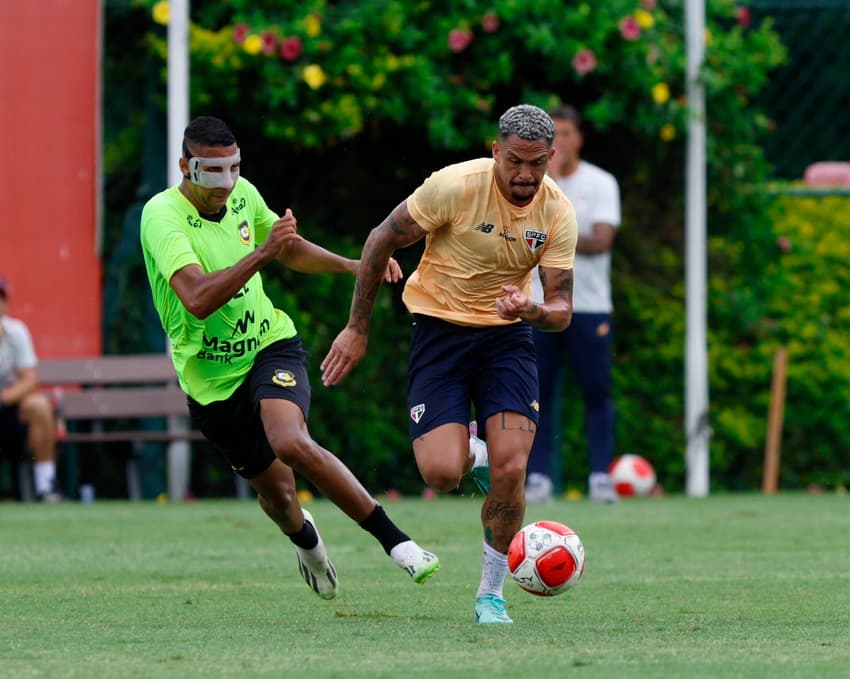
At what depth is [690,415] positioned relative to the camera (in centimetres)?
1431

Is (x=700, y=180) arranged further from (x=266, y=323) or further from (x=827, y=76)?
(x=266, y=323)

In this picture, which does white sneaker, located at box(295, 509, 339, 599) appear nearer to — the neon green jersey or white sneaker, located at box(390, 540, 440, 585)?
white sneaker, located at box(390, 540, 440, 585)

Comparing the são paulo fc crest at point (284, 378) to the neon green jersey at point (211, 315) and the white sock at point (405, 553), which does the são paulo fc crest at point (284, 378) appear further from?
the white sock at point (405, 553)

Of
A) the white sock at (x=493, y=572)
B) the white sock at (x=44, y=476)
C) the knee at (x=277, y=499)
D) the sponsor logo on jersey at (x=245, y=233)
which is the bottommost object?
the white sock at (x=44, y=476)

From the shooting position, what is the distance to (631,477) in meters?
13.8

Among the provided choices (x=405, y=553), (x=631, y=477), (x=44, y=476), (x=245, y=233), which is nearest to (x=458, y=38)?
(x=631, y=477)

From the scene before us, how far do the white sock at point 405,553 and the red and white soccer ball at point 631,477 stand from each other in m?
6.56

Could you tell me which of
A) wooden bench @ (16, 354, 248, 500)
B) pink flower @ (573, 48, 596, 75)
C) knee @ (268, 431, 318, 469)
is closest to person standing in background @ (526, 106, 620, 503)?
pink flower @ (573, 48, 596, 75)

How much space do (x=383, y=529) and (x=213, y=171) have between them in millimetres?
1612

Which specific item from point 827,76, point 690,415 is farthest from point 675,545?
point 827,76

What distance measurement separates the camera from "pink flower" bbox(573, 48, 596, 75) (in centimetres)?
1410

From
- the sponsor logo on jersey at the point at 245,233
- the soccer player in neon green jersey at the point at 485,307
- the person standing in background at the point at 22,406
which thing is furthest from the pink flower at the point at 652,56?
the soccer player in neon green jersey at the point at 485,307

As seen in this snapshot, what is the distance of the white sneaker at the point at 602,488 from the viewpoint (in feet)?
41.7

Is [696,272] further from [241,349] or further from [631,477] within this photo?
[241,349]
